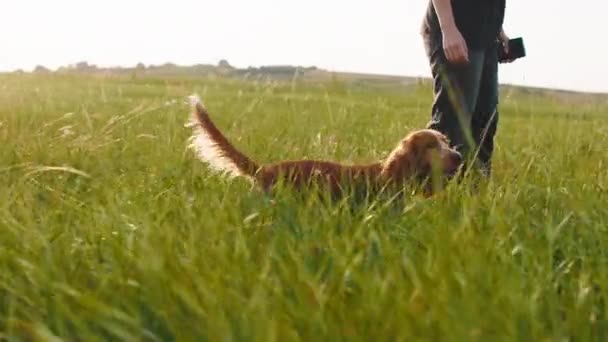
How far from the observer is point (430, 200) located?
10.5 ft

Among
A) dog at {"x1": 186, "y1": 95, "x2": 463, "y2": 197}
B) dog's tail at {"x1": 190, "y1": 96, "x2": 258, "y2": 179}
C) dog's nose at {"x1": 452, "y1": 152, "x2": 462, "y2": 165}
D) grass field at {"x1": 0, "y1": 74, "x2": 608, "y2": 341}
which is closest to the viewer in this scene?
grass field at {"x1": 0, "y1": 74, "x2": 608, "y2": 341}

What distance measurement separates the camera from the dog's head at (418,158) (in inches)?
161

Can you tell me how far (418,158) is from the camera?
13.6 feet

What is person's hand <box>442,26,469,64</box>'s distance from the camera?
4453 millimetres

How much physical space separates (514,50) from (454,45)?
3.27 ft

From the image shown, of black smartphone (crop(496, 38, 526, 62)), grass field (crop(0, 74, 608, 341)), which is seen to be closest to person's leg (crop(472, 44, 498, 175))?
black smartphone (crop(496, 38, 526, 62))

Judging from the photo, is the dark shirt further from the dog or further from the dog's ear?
the dog's ear

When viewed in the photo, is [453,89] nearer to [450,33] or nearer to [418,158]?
[450,33]

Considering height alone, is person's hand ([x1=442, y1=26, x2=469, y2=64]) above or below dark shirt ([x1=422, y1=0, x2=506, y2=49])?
below

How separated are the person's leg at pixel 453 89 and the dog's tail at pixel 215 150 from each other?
131cm

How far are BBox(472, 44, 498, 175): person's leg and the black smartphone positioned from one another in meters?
0.24

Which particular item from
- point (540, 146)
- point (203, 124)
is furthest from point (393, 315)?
point (540, 146)

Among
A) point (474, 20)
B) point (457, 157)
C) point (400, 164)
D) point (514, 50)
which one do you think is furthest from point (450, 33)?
point (514, 50)

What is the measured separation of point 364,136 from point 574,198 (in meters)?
3.98
